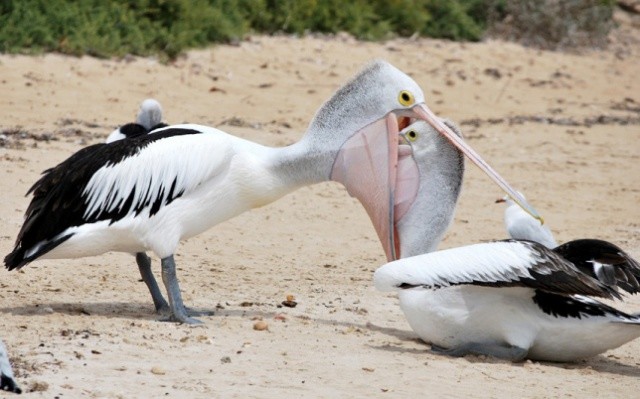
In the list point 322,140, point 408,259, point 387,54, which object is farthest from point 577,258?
point 387,54

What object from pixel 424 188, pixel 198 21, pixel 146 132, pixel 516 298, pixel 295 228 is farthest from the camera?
pixel 198 21

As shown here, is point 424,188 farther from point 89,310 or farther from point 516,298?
point 89,310

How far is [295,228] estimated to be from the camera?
8.14 metres

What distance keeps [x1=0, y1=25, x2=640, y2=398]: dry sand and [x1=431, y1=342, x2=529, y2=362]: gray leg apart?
0.06 metres

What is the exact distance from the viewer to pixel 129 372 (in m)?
4.63

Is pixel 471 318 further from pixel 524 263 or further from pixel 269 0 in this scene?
pixel 269 0

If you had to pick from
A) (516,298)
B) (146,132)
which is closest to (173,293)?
(146,132)

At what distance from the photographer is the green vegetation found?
11273mm

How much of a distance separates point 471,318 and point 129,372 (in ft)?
4.90

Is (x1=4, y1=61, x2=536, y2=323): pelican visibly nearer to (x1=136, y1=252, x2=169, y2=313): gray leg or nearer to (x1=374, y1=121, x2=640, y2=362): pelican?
(x1=136, y1=252, x2=169, y2=313): gray leg

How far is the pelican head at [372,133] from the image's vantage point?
5754 mm

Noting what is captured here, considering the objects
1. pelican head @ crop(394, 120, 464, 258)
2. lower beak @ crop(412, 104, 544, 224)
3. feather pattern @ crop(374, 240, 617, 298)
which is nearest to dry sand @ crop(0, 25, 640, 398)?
feather pattern @ crop(374, 240, 617, 298)

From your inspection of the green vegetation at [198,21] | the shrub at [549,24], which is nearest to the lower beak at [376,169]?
the green vegetation at [198,21]

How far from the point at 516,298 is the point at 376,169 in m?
0.93
